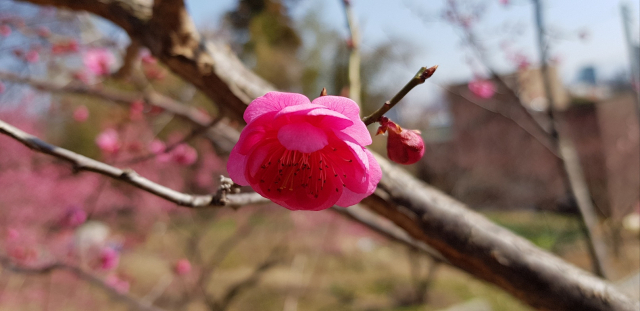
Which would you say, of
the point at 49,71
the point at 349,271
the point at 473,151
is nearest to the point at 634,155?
the point at 473,151

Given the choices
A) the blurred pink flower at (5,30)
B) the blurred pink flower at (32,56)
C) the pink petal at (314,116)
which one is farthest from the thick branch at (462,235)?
the blurred pink flower at (32,56)

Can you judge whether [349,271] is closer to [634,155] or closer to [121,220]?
[121,220]

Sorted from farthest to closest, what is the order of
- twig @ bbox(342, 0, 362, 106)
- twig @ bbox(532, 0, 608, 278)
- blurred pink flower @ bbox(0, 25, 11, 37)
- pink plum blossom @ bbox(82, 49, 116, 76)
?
1. pink plum blossom @ bbox(82, 49, 116, 76)
2. blurred pink flower @ bbox(0, 25, 11, 37)
3. twig @ bbox(532, 0, 608, 278)
4. twig @ bbox(342, 0, 362, 106)

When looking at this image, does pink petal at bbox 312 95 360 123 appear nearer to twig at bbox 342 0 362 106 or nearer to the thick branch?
the thick branch

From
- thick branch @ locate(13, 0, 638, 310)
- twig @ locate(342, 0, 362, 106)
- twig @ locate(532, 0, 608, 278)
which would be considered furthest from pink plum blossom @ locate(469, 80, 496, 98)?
thick branch @ locate(13, 0, 638, 310)

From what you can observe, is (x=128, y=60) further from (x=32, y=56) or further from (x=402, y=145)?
(x=32, y=56)

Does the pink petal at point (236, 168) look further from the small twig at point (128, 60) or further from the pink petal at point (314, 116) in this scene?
the small twig at point (128, 60)

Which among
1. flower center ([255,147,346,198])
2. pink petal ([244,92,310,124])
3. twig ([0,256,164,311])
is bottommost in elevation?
twig ([0,256,164,311])
